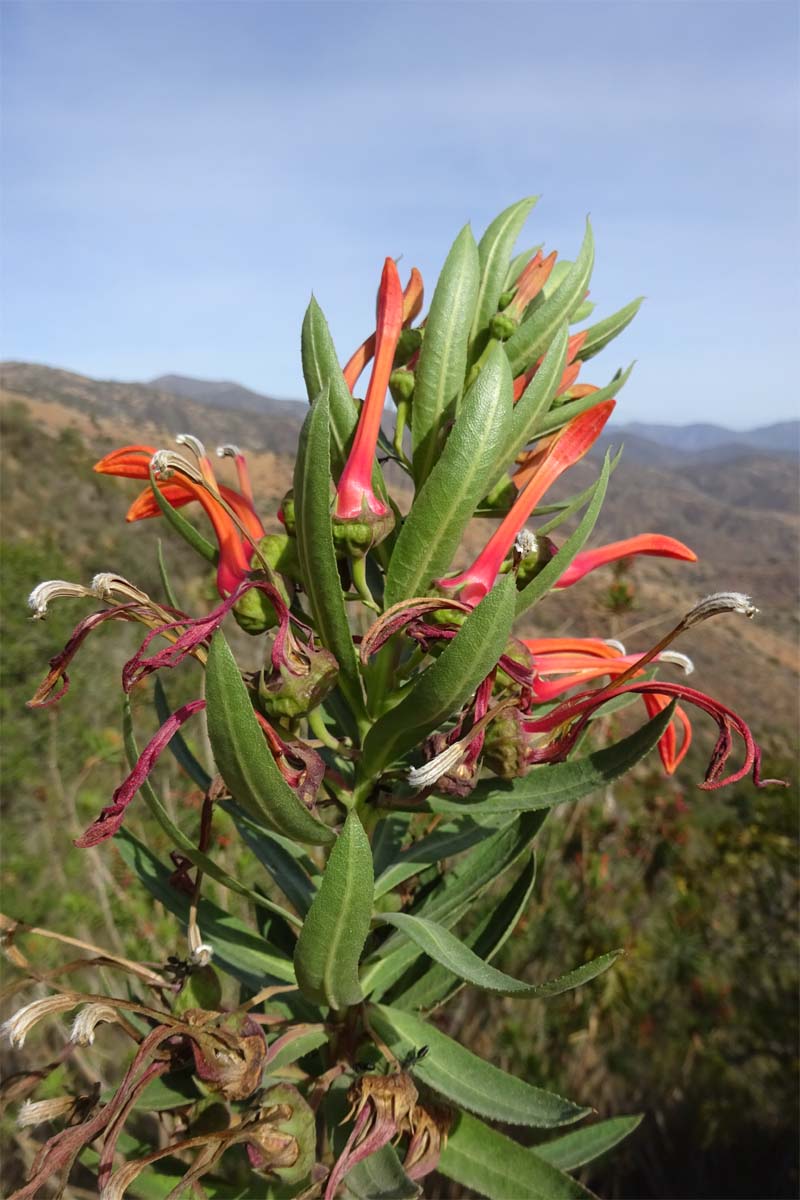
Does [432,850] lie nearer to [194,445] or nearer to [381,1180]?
[381,1180]

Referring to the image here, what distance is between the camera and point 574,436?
4.88ft

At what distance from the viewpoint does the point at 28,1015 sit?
116cm

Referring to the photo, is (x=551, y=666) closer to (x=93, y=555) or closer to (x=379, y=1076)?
(x=379, y=1076)

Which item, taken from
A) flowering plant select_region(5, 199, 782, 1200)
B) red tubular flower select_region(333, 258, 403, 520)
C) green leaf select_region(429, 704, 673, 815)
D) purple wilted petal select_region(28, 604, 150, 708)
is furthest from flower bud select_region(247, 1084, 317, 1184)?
red tubular flower select_region(333, 258, 403, 520)

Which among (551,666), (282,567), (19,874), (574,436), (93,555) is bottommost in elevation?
(19,874)

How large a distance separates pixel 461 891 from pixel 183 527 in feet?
3.03

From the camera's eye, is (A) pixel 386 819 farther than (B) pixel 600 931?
No

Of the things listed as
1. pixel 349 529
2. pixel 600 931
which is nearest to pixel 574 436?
pixel 349 529

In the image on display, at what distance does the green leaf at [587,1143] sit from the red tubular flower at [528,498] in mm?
1197

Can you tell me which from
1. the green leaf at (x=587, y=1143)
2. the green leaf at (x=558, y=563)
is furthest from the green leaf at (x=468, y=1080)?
the green leaf at (x=558, y=563)

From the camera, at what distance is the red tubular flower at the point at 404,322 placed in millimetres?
1568

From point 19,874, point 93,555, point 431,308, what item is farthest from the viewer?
point 93,555

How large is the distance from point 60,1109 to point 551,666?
1.15 metres

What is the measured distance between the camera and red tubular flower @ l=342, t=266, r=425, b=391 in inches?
61.7
